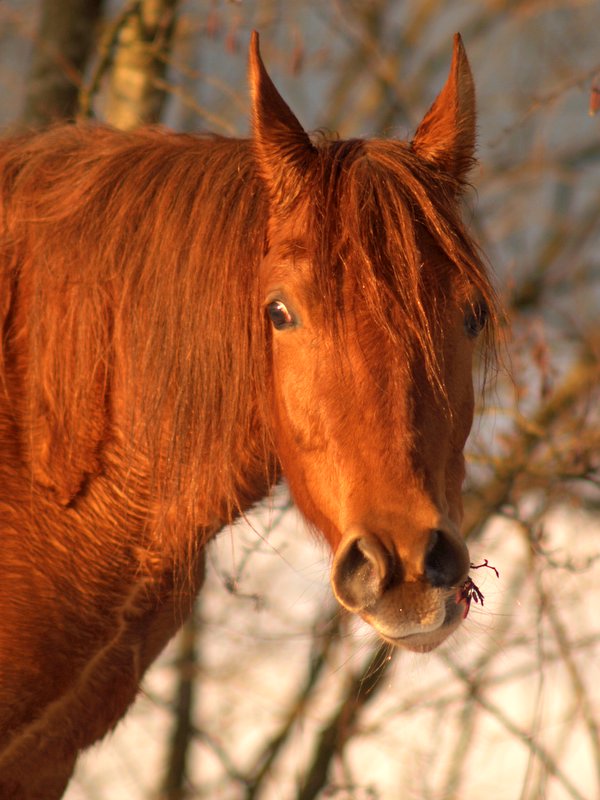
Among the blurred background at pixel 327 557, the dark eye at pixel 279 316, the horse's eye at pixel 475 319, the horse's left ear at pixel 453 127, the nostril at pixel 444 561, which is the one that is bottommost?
the blurred background at pixel 327 557

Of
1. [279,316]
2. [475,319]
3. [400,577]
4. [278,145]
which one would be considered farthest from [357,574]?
[278,145]

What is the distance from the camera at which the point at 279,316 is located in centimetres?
269

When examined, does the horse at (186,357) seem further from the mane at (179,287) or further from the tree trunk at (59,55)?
the tree trunk at (59,55)

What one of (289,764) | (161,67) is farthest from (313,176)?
(289,764)

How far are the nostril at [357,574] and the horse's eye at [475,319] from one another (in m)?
0.75

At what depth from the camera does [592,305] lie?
6.65 m

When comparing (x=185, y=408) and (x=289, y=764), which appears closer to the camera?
(x=185, y=408)

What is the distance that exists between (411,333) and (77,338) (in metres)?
0.96

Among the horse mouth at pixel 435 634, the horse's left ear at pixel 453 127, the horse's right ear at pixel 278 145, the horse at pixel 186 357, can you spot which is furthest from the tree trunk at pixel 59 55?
the horse mouth at pixel 435 634

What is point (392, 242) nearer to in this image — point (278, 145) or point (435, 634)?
point (278, 145)

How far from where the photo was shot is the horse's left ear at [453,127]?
Answer: 294cm

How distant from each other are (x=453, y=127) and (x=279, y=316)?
31.1 inches

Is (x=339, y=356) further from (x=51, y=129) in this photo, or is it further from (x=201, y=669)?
(x=201, y=669)

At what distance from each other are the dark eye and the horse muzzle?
2.03 feet
